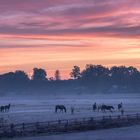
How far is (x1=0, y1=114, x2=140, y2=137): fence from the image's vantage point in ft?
159

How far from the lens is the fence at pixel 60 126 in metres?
48.6

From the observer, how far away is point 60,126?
53.0 m

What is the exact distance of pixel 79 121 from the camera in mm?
56406

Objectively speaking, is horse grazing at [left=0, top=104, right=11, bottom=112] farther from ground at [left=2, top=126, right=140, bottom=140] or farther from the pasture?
ground at [left=2, top=126, right=140, bottom=140]

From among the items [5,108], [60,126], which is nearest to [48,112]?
[5,108]

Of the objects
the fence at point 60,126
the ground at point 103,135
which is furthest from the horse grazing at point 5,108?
the ground at point 103,135

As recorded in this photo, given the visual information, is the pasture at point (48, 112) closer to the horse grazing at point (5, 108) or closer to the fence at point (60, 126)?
the horse grazing at point (5, 108)

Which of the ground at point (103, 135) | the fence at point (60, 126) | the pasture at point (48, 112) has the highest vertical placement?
the pasture at point (48, 112)

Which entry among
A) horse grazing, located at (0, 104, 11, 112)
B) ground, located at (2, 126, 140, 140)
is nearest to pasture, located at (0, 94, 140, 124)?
horse grazing, located at (0, 104, 11, 112)

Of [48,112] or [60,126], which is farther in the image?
[48,112]

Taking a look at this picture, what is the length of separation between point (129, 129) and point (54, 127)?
7670mm

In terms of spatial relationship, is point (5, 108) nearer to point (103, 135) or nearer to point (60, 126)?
point (60, 126)

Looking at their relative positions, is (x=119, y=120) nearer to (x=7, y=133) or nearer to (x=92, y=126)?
(x=92, y=126)

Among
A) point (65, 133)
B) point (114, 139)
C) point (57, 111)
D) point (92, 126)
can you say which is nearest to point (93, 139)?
point (114, 139)
